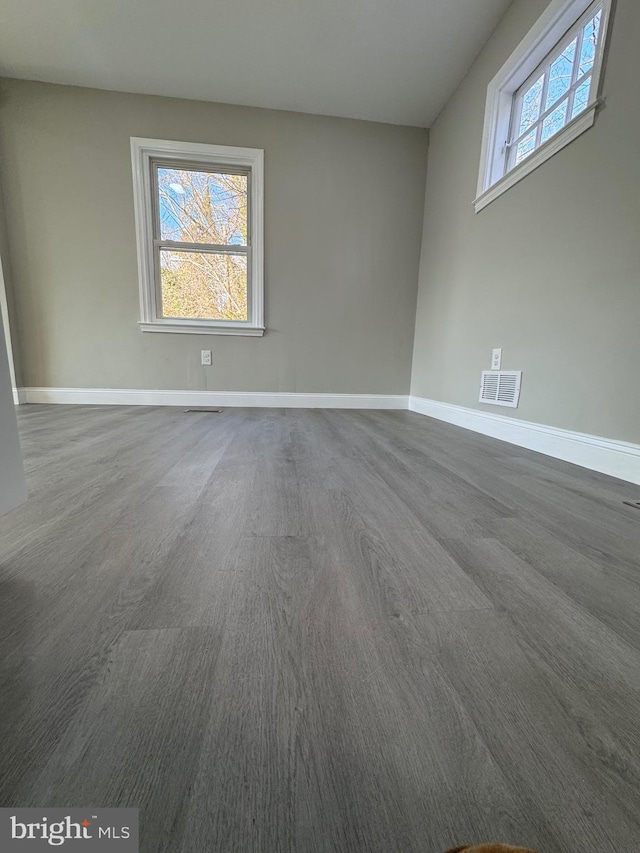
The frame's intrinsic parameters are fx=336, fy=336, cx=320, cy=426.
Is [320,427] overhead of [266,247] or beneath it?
beneath

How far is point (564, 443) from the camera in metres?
1.50

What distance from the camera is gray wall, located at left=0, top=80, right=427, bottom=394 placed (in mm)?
2553

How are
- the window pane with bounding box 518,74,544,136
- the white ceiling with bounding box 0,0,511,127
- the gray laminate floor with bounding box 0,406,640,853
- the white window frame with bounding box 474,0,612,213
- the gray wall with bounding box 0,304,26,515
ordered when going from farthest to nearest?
the white ceiling with bounding box 0,0,511,127
the window pane with bounding box 518,74,544,136
the white window frame with bounding box 474,0,612,213
the gray wall with bounding box 0,304,26,515
the gray laminate floor with bounding box 0,406,640,853

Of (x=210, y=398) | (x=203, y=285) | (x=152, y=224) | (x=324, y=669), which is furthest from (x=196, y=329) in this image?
(x=324, y=669)

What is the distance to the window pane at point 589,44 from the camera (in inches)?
55.2

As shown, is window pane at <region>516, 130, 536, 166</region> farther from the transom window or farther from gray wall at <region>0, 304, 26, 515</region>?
gray wall at <region>0, 304, 26, 515</region>

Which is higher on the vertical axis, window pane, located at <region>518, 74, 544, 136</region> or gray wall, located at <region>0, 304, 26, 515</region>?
window pane, located at <region>518, 74, 544, 136</region>

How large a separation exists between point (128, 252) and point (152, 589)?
9.84 ft

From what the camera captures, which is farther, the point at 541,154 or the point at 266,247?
the point at 266,247

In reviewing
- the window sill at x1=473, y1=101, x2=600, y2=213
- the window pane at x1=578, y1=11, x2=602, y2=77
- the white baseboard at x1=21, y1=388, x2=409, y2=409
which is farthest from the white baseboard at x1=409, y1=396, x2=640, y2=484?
the window pane at x1=578, y1=11, x2=602, y2=77

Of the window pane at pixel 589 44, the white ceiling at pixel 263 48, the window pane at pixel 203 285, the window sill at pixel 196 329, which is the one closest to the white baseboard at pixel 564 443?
the window pane at pixel 589 44

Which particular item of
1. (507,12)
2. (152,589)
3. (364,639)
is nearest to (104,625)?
(152,589)

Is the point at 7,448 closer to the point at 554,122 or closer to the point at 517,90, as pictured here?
the point at 554,122

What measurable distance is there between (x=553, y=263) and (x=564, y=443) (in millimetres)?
848
